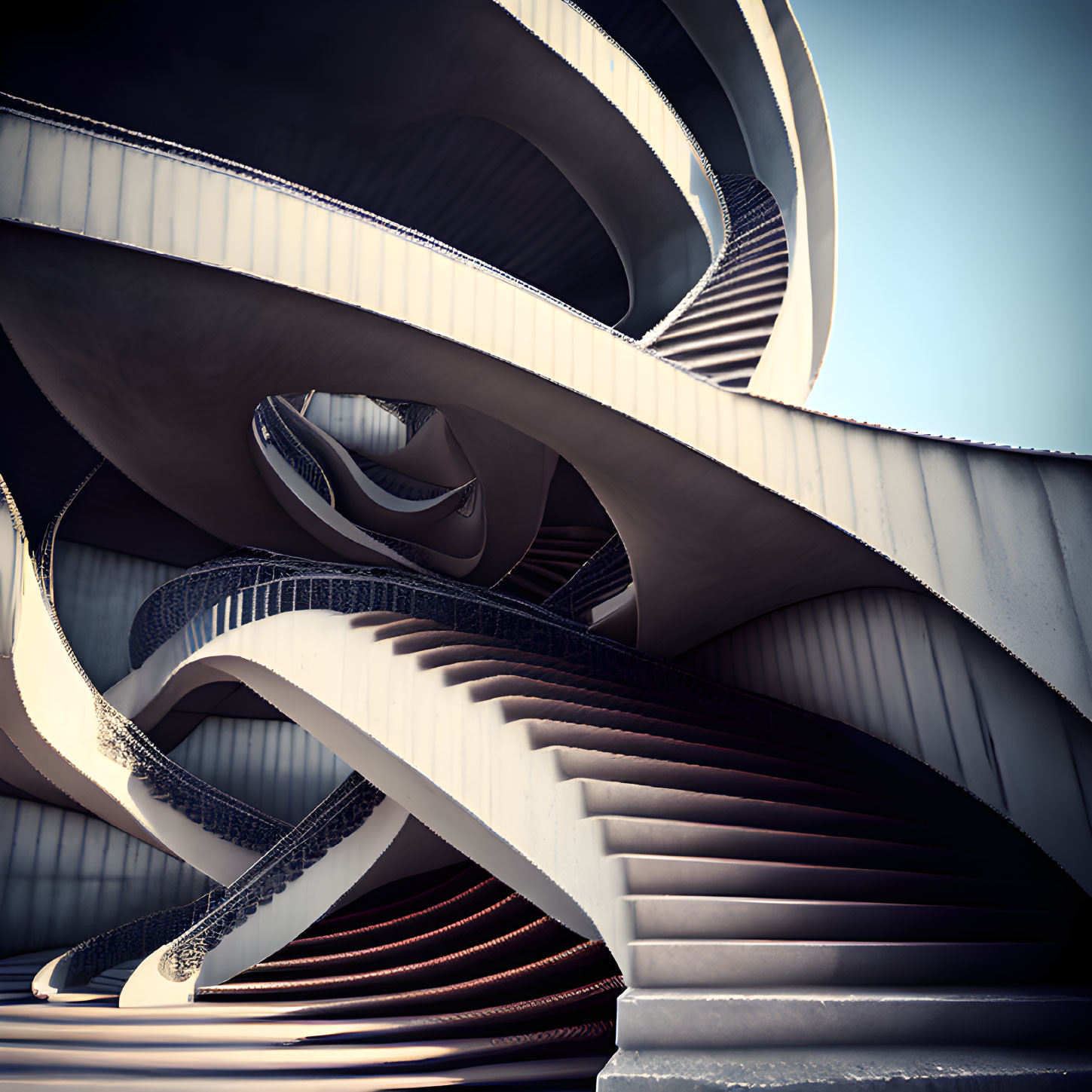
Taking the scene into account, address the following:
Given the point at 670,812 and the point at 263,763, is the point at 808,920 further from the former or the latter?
the point at 263,763

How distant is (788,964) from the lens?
3.59m

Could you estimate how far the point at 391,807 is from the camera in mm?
7492

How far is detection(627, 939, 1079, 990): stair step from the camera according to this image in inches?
140

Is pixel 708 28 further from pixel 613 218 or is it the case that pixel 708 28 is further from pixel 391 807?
pixel 391 807

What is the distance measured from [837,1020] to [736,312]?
26.8ft

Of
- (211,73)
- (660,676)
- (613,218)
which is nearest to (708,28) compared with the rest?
(613,218)

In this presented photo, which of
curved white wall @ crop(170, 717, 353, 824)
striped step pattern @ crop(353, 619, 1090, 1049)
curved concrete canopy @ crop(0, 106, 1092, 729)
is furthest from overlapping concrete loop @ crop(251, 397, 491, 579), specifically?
striped step pattern @ crop(353, 619, 1090, 1049)

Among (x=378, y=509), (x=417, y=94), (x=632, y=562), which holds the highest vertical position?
(x=417, y=94)

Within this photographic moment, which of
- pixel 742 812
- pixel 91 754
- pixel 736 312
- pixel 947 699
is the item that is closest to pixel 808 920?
pixel 742 812

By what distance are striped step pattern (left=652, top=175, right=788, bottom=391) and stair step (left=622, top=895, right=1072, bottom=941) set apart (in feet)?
16.9

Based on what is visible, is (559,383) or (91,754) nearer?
(559,383)

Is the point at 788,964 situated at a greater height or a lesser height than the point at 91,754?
lesser

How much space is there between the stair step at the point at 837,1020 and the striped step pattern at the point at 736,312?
19.1 feet

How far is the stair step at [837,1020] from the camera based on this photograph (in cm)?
313
